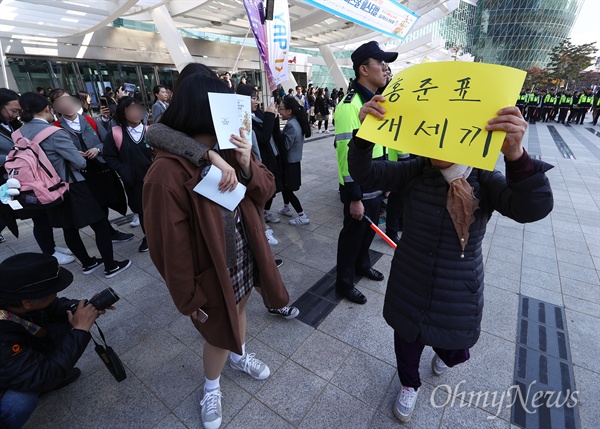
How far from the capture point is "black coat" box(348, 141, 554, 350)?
140cm

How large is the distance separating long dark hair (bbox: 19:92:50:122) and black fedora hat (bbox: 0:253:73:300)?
1.95 meters

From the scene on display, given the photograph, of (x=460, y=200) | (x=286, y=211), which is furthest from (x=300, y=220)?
(x=460, y=200)

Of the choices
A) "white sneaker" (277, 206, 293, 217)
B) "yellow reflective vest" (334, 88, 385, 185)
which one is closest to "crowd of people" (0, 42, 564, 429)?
"yellow reflective vest" (334, 88, 385, 185)

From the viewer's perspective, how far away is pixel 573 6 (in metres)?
50.7

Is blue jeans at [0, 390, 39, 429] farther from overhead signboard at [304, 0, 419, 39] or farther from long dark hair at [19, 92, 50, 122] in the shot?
overhead signboard at [304, 0, 419, 39]

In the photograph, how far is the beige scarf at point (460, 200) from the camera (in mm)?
1290

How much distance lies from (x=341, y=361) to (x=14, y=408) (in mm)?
1895

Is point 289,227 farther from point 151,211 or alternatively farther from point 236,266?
point 151,211

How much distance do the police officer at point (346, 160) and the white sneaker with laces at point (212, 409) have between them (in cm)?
143

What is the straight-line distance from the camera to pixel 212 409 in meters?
1.76

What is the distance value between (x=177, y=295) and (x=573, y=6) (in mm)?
77546

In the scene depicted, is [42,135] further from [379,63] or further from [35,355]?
[379,63]

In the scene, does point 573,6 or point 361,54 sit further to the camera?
point 573,6

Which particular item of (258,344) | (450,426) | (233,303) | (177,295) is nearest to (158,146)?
(177,295)
